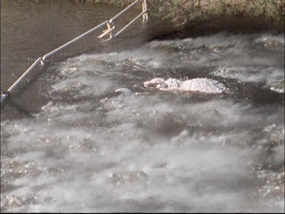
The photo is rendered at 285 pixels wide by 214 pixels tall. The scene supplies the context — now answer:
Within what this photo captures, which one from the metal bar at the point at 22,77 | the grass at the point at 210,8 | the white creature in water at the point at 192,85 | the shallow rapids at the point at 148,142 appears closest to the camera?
the shallow rapids at the point at 148,142

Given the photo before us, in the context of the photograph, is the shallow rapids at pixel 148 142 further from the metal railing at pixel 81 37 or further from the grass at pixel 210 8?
the grass at pixel 210 8

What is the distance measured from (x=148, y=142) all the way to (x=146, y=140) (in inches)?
1.7

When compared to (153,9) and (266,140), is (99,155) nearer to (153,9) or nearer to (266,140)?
(266,140)

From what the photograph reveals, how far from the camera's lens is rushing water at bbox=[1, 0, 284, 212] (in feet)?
12.4

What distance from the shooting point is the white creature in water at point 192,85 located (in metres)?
5.41

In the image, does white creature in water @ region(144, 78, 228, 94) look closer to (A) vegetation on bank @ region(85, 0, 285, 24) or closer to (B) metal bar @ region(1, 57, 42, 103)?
(B) metal bar @ region(1, 57, 42, 103)

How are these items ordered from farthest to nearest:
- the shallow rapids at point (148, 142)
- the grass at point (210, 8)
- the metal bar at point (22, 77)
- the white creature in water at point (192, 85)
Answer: the grass at point (210, 8), the white creature in water at point (192, 85), the metal bar at point (22, 77), the shallow rapids at point (148, 142)

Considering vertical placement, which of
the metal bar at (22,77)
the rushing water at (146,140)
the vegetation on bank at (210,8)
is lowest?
the rushing water at (146,140)

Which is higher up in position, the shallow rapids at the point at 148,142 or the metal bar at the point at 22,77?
the metal bar at the point at 22,77

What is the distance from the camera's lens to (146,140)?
4.52m

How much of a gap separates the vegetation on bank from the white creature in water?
2.64m

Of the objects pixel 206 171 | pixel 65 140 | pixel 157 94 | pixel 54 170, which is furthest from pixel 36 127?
pixel 206 171

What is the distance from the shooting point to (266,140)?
4.46 meters

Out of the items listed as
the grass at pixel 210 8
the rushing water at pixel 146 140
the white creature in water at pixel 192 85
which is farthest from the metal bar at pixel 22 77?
the grass at pixel 210 8
